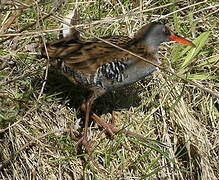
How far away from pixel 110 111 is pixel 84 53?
37cm

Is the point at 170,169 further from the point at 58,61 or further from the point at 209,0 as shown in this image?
the point at 209,0

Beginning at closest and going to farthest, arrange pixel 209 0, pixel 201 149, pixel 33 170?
pixel 33 170
pixel 201 149
pixel 209 0

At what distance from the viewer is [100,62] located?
3.05 metres

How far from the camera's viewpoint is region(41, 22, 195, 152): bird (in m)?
3.04

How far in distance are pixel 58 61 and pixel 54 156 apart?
1.48ft

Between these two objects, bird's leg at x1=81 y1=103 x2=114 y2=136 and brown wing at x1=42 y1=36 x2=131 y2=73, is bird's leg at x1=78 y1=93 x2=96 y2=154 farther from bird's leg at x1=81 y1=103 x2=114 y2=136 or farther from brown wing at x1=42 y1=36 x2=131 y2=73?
brown wing at x1=42 y1=36 x2=131 y2=73

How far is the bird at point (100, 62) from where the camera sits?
119 inches

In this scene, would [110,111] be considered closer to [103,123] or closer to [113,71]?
[103,123]

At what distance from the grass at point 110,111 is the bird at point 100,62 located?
0.33 feet

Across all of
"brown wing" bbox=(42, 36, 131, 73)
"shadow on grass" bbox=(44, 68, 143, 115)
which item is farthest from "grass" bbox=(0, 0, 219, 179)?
"brown wing" bbox=(42, 36, 131, 73)

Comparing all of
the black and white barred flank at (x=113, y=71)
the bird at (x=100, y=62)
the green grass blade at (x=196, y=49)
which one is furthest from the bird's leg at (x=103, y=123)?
the green grass blade at (x=196, y=49)

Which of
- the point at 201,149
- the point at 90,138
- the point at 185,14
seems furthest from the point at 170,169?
the point at 185,14

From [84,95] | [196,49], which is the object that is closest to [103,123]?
[84,95]

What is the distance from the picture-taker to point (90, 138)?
126 inches
